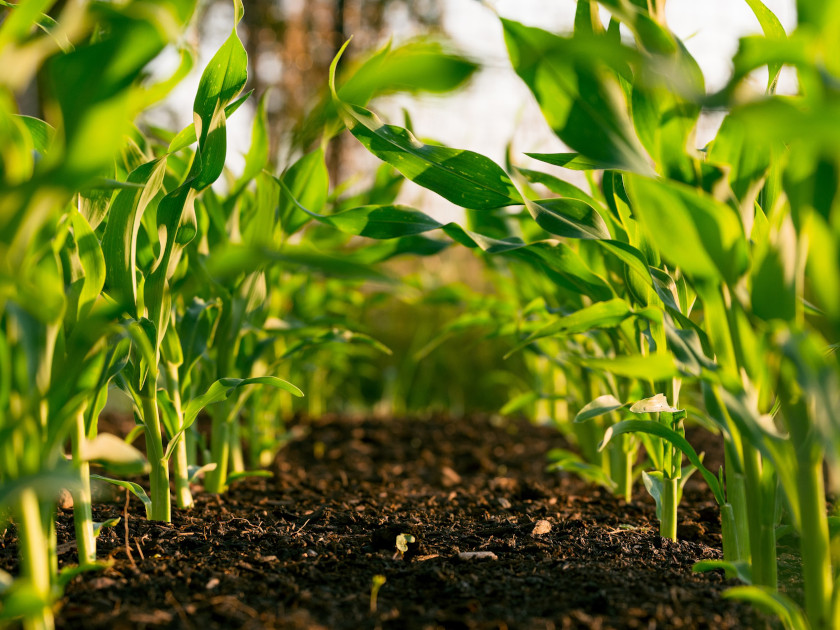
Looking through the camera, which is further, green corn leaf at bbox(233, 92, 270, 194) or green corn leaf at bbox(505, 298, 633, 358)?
green corn leaf at bbox(233, 92, 270, 194)

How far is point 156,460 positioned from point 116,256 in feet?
1.24

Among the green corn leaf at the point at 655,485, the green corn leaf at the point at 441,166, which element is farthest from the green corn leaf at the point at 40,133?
the green corn leaf at the point at 655,485

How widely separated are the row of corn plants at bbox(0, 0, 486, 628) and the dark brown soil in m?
0.08

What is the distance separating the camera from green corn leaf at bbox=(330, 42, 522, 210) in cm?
96

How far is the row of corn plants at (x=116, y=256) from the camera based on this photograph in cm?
57

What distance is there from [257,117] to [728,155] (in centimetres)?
100

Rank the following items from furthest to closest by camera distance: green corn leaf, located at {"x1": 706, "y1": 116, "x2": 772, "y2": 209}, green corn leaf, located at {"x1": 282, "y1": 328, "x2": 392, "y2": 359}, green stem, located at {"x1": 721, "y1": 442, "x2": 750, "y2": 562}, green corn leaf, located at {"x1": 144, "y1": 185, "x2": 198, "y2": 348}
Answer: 1. green corn leaf, located at {"x1": 282, "y1": 328, "x2": 392, "y2": 359}
2. green corn leaf, located at {"x1": 144, "y1": 185, "x2": 198, "y2": 348}
3. green stem, located at {"x1": 721, "y1": 442, "x2": 750, "y2": 562}
4. green corn leaf, located at {"x1": 706, "y1": 116, "x2": 772, "y2": 209}

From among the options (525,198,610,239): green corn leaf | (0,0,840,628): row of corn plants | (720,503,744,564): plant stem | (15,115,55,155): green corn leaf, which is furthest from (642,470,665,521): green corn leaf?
(15,115,55,155): green corn leaf

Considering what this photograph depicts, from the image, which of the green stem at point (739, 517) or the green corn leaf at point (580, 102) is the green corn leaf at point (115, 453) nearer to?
the green corn leaf at point (580, 102)

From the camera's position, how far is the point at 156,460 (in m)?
1.08

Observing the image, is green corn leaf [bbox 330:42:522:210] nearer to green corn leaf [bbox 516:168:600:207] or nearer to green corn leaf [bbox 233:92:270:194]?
green corn leaf [bbox 516:168:600:207]

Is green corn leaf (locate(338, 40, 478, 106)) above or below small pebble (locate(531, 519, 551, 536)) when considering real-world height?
above

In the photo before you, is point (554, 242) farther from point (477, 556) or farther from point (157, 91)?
point (157, 91)

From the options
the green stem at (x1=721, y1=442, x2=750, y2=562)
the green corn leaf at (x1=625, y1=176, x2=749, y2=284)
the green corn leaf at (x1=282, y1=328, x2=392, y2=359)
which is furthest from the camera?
the green corn leaf at (x1=282, y1=328, x2=392, y2=359)
